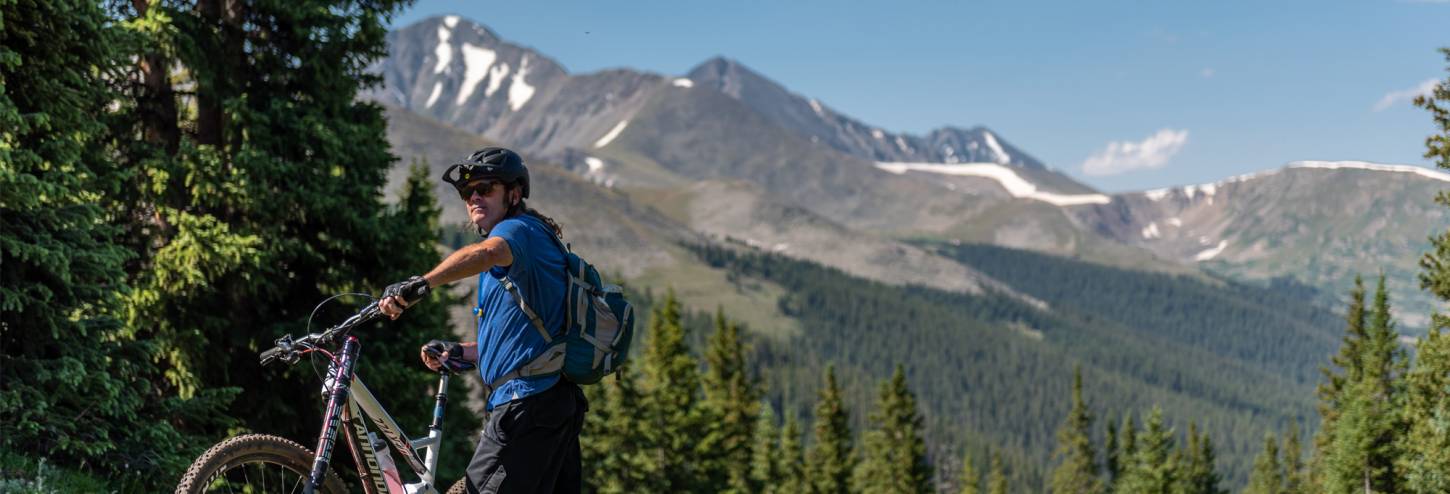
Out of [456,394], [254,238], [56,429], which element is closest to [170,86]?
[254,238]

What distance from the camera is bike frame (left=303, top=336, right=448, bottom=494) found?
5.52 metres

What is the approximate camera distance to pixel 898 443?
5316cm

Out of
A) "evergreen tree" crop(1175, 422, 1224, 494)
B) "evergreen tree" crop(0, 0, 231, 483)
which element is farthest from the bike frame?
"evergreen tree" crop(1175, 422, 1224, 494)

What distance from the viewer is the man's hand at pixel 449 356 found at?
668 cm

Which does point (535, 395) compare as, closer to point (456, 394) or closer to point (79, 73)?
point (79, 73)

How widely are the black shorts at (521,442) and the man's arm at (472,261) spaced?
1.02m

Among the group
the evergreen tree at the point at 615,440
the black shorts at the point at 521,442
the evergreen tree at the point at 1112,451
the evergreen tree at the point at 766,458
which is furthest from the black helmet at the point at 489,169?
the evergreen tree at the point at 1112,451

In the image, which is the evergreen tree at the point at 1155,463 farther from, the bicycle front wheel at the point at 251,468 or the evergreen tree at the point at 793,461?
the bicycle front wheel at the point at 251,468

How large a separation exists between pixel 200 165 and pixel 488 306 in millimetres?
10363

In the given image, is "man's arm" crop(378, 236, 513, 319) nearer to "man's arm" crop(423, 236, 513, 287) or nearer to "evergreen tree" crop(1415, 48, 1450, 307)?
"man's arm" crop(423, 236, 513, 287)

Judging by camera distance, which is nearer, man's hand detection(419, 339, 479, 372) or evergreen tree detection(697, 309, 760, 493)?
man's hand detection(419, 339, 479, 372)

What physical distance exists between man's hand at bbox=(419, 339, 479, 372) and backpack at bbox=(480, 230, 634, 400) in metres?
0.84

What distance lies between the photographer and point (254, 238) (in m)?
13.4

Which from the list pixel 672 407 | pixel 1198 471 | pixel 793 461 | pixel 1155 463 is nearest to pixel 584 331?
pixel 672 407
